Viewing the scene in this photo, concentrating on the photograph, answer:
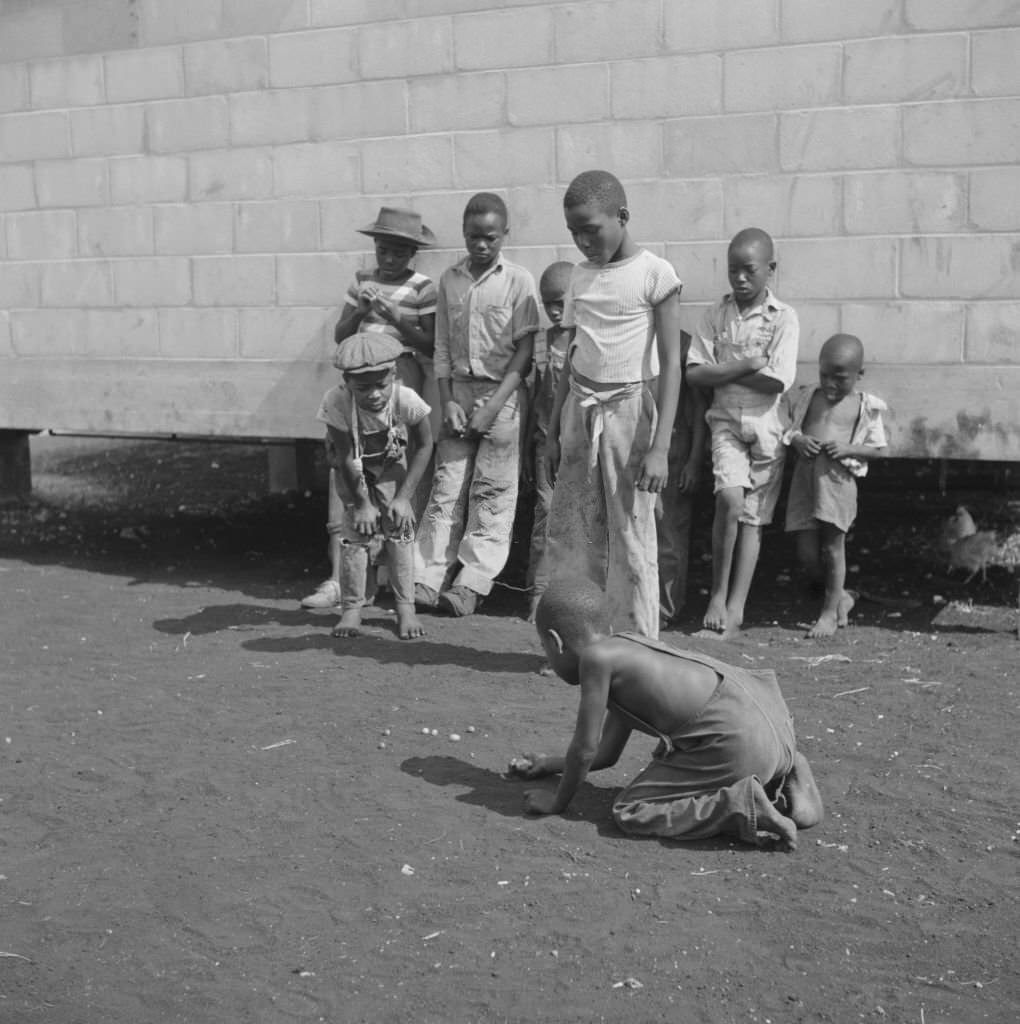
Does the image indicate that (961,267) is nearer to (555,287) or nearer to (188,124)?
(555,287)

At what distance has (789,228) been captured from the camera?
7453 mm

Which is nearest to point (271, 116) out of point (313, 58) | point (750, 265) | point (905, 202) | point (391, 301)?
point (313, 58)

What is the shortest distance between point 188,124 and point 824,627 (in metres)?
4.60

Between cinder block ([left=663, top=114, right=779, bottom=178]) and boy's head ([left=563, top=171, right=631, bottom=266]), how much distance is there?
1639 millimetres

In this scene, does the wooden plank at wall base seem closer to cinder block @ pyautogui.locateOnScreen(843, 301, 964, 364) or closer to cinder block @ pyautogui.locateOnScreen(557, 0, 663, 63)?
cinder block @ pyautogui.locateOnScreen(557, 0, 663, 63)

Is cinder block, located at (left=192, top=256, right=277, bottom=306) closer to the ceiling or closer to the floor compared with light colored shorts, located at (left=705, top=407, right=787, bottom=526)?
closer to the ceiling

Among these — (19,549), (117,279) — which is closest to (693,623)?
(117,279)

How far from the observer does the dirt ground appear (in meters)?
3.73

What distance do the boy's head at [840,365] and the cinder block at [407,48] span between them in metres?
2.57

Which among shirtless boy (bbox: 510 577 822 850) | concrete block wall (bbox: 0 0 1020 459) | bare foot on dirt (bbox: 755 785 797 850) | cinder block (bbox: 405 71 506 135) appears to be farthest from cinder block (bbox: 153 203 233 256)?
bare foot on dirt (bbox: 755 785 797 850)

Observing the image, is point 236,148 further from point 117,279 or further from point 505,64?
point 505,64

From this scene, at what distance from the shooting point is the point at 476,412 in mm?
7801

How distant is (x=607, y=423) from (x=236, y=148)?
11.6ft

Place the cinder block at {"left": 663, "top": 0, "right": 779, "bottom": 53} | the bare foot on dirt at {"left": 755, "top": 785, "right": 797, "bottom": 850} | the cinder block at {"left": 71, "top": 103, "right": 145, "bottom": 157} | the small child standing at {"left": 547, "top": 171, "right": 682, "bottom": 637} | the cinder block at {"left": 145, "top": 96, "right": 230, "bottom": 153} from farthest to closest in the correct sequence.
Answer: the cinder block at {"left": 71, "top": 103, "right": 145, "bottom": 157}, the cinder block at {"left": 145, "top": 96, "right": 230, "bottom": 153}, the cinder block at {"left": 663, "top": 0, "right": 779, "bottom": 53}, the small child standing at {"left": 547, "top": 171, "right": 682, "bottom": 637}, the bare foot on dirt at {"left": 755, "top": 785, "right": 797, "bottom": 850}
